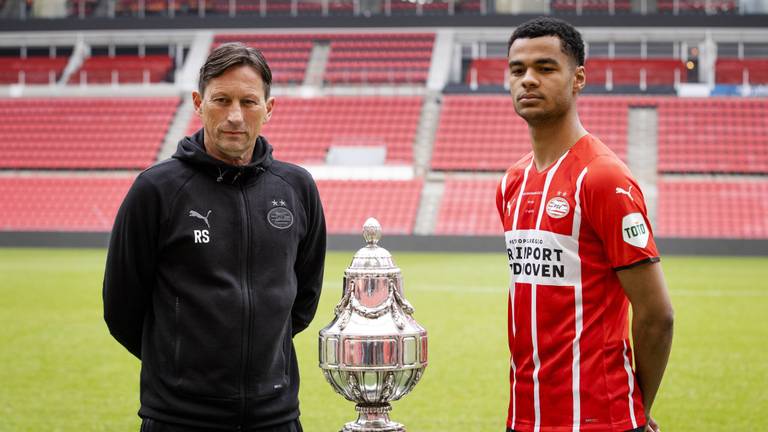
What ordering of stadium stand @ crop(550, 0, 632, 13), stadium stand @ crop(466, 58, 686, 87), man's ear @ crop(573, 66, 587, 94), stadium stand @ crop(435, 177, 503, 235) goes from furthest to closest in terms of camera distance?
stadium stand @ crop(550, 0, 632, 13), stadium stand @ crop(466, 58, 686, 87), stadium stand @ crop(435, 177, 503, 235), man's ear @ crop(573, 66, 587, 94)

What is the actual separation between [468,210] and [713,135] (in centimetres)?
769

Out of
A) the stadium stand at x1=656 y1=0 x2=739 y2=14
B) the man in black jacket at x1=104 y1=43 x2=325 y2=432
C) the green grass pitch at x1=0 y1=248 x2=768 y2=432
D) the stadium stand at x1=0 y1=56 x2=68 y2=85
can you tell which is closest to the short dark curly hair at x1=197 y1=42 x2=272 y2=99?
the man in black jacket at x1=104 y1=43 x2=325 y2=432

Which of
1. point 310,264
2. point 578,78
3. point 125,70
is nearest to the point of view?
point 578,78

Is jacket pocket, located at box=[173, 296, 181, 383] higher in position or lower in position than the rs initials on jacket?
lower

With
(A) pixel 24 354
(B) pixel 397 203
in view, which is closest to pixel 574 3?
(B) pixel 397 203

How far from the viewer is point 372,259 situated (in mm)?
2496

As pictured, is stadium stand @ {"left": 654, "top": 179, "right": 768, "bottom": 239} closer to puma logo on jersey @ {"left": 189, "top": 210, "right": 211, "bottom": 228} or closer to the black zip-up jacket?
the black zip-up jacket

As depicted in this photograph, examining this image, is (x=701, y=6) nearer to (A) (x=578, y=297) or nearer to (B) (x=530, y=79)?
(B) (x=530, y=79)

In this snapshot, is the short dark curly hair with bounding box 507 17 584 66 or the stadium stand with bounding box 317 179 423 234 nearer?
the short dark curly hair with bounding box 507 17 584 66

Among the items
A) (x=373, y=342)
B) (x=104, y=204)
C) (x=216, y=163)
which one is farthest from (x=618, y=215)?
(x=104, y=204)

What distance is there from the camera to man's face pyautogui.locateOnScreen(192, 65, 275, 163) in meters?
2.65

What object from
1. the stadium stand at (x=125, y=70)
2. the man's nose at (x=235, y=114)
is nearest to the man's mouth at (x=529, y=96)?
the man's nose at (x=235, y=114)

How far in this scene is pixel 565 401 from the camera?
103 inches

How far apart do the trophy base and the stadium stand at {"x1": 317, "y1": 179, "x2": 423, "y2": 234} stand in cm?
2275
